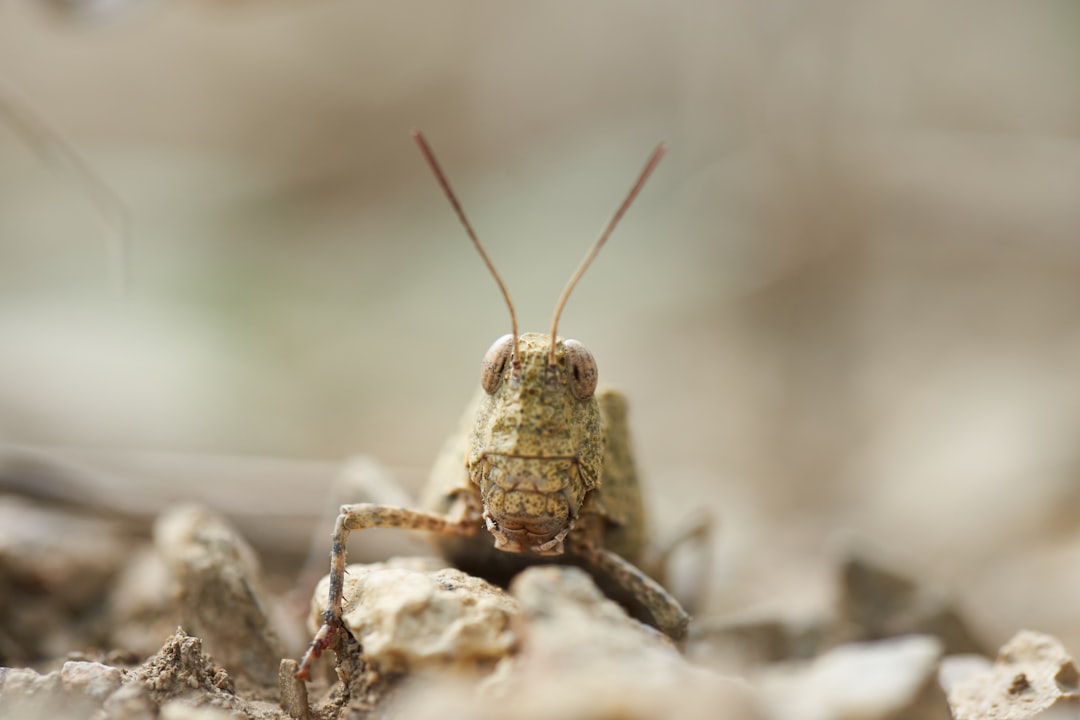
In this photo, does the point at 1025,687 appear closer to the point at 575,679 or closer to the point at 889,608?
the point at 889,608

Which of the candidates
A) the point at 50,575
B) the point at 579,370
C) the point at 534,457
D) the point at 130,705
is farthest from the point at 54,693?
the point at 50,575

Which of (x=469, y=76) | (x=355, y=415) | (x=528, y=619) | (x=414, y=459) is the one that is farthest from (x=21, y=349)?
(x=469, y=76)

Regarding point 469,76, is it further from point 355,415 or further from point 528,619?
point 528,619

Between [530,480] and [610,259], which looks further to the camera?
[610,259]

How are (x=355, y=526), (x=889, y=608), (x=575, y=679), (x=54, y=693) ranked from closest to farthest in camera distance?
1. (x=575, y=679)
2. (x=54, y=693)
3. (x=355, y=526)
4. (x=889, y=608)

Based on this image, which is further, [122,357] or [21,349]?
[122,357]

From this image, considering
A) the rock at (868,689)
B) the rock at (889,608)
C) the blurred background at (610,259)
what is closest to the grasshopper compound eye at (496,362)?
the rock at (868,689)

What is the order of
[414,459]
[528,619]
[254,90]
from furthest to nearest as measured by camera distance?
[254,90]
[414,459]
[528,619]
